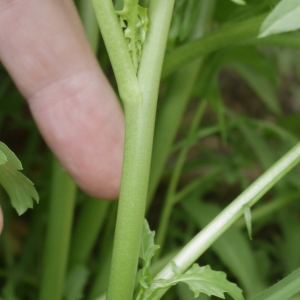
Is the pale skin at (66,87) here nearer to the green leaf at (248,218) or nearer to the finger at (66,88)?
the finger at (66,88)

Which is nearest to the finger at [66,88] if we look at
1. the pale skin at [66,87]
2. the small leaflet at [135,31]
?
the pale skin at [66,87]

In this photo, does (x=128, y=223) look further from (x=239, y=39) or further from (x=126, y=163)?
(x=239, y=39)

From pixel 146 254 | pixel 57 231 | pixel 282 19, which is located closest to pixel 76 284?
pixel 57 231

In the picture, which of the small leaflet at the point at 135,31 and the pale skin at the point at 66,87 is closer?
the small leaflet at the point at 135,31

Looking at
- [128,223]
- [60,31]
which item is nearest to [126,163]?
[128,223]

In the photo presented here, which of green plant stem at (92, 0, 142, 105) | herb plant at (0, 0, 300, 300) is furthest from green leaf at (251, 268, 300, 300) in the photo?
green plant stem at (92, 0, 142, 105)

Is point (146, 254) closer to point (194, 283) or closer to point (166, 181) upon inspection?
point (194, 283)

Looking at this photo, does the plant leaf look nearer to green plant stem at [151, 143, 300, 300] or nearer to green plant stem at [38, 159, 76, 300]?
green plant stem at [151, 143, 300, 300]
